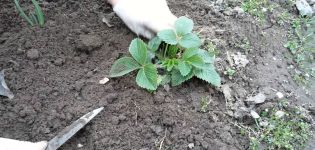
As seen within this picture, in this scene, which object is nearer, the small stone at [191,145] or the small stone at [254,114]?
the small stone at [191,145]

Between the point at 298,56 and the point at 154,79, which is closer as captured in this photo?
the point at 154,79

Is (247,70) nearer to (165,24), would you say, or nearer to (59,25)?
(165,24)

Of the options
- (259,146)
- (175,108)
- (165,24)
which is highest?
(165,24)

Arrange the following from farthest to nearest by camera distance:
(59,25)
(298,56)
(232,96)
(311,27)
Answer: (311,27) < (298,56) < (59,25) < (232,96)

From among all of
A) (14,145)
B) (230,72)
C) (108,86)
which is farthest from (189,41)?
(14,145)

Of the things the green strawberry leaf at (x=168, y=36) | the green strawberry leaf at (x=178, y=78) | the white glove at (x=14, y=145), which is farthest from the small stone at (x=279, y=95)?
the white glove at (x=14, y=145)

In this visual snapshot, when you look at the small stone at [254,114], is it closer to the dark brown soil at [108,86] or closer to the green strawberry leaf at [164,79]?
the dark brown soil at [108,86]

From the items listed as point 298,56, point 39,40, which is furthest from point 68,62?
point 298,56
